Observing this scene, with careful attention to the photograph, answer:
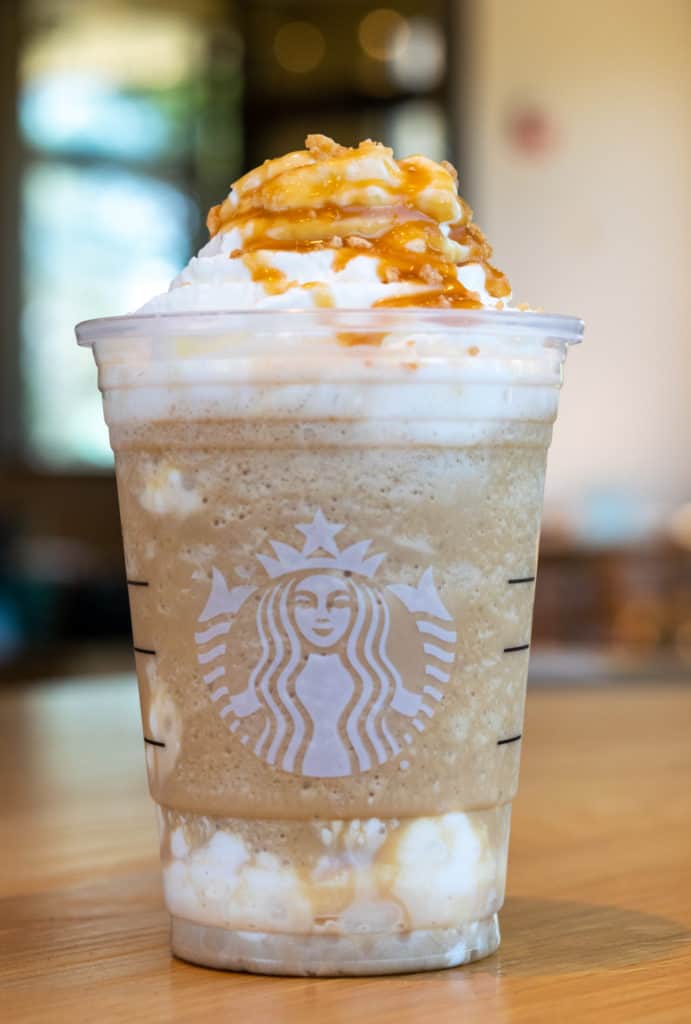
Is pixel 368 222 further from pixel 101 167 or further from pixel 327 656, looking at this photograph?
pixel 101 167

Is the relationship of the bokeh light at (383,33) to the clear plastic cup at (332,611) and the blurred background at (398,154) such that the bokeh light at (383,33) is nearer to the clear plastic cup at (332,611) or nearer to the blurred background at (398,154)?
the blurred background at (398,154)

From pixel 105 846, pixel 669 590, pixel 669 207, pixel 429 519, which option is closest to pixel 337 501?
pixel 429 519

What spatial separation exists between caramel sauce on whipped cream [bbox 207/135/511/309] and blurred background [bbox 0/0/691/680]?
13.6 feet

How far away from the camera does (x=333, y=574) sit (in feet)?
2.52

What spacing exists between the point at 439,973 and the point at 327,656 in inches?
6.3

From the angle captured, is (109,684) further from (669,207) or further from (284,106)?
(284,106)

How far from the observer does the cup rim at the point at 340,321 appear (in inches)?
30.0

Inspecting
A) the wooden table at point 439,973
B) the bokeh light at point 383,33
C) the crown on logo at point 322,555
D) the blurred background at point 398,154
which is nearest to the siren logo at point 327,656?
the crown on logo at point 322,555

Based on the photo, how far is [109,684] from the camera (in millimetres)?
1951

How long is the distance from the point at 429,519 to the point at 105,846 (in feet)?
1.33

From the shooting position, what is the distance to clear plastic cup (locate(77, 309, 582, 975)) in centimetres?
77

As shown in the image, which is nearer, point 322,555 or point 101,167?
point 322,555

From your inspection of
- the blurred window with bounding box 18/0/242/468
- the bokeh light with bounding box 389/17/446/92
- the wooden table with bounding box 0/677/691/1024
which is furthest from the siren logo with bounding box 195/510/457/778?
the blurred window with bounding box 18/0/242/468

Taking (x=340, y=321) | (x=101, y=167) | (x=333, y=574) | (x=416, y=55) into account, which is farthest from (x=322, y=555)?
(x=101, y=167)
